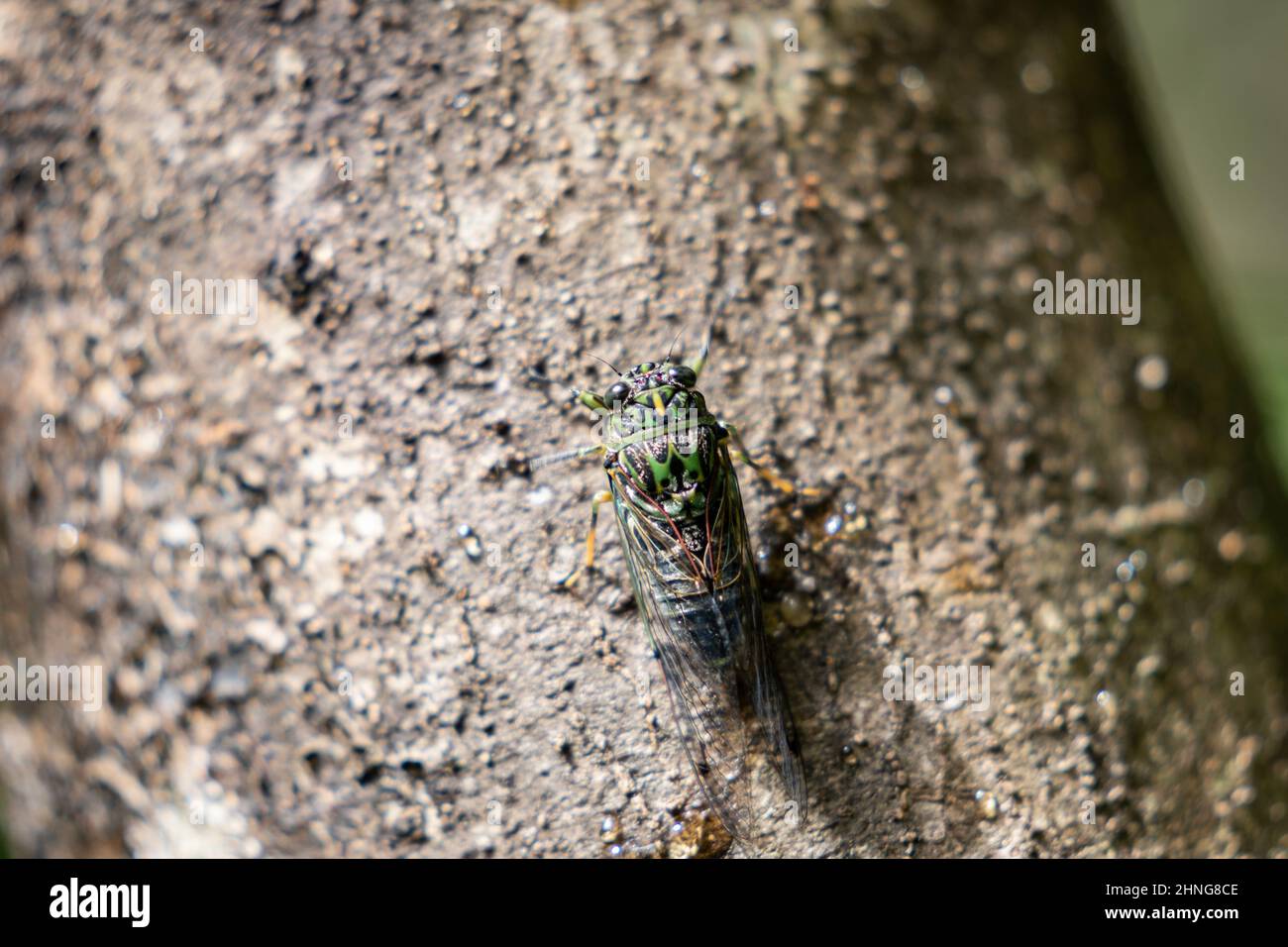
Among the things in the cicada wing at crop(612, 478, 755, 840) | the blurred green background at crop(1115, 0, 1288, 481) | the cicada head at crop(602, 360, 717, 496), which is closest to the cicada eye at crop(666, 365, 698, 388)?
the cicada head at crop(602, 360, 717, 496)

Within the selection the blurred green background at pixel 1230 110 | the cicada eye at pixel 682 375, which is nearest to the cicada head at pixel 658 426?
the cicada eye at pixel 682 375

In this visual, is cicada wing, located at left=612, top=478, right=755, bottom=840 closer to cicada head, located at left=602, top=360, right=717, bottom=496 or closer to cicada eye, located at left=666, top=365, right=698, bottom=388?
cicada head, located at left=602, top=360, right=717, bottom=496

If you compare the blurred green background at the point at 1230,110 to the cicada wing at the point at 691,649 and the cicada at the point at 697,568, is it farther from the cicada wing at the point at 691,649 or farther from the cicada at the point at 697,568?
the cicada wing at the point at 691,649

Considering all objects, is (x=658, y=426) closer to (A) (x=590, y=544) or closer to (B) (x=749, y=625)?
(A) (x=590, y=544)

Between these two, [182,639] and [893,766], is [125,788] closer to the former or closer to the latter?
[182,639]

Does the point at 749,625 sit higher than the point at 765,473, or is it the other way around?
the point at 765,473

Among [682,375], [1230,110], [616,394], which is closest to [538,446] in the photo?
[616,394]
